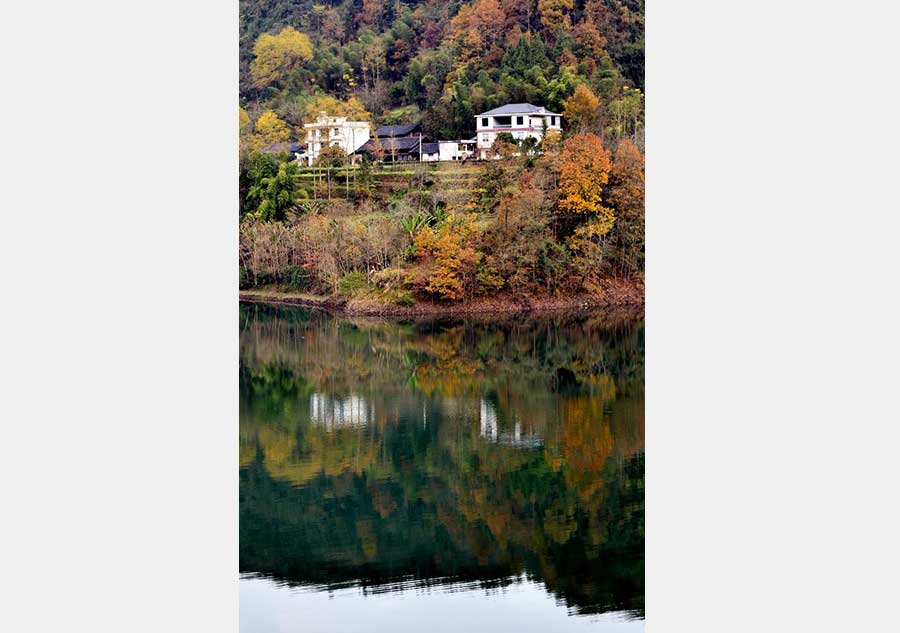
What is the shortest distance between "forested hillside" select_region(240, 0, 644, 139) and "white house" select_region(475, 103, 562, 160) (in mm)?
520

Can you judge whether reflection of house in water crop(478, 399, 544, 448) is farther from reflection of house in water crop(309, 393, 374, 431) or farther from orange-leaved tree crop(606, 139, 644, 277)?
orange-leaved tree crop(606, 139, 644, 277)

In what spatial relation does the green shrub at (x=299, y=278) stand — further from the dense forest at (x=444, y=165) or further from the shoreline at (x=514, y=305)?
the shoreline at (x=514, y=305)

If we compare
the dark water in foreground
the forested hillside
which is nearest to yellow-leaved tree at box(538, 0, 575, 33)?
the forested hillside

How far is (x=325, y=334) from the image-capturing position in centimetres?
2062

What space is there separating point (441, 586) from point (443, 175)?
18.9 m

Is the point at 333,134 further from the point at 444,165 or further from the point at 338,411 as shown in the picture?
the point at 338,411

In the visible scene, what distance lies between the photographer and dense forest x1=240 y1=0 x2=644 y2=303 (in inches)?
946

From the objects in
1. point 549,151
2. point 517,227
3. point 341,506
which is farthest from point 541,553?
point 549,151

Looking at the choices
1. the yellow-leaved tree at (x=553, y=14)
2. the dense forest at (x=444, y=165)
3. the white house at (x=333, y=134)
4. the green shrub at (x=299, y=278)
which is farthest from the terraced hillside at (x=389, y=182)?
the yellow-leaved tree at (x=553, y=14)

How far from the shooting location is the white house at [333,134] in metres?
29.3

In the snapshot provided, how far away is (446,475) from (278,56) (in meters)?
23.2

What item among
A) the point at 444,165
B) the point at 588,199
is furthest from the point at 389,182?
the point at 588,199

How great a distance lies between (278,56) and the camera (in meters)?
32.5

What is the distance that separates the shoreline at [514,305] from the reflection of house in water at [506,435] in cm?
921
